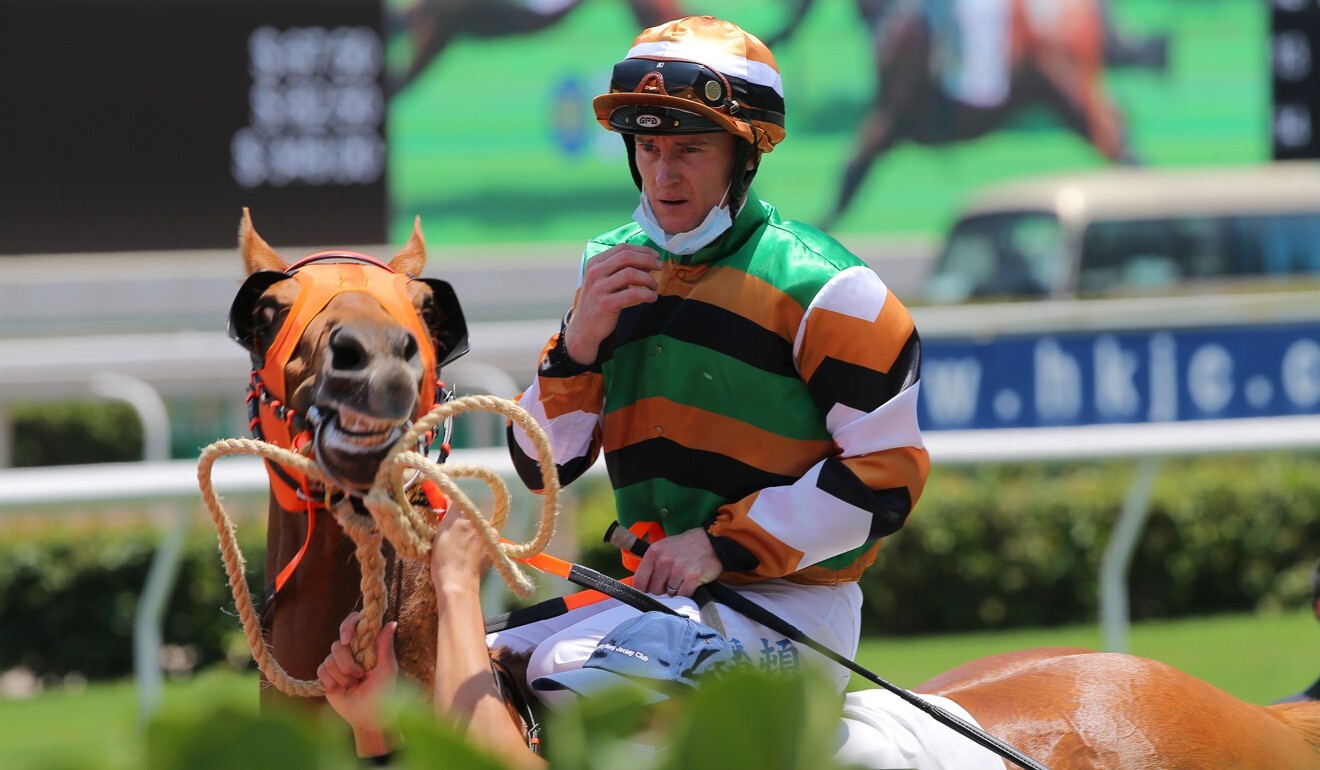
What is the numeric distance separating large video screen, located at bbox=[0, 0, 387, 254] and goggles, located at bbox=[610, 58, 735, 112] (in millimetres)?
8322

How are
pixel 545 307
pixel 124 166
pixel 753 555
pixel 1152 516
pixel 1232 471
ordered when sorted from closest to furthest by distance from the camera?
pixel 753 555 < pixel 1152 516 < pixel 1232 471 < pixel 124 166 < pixel 545 307

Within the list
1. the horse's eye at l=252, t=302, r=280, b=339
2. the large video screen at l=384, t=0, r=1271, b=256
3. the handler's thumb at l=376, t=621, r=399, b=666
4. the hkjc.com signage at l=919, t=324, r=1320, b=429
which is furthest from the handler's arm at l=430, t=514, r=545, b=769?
the large video screen at l=384, t=0, r=1271, b=256

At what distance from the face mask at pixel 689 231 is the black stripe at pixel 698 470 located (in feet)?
0.80

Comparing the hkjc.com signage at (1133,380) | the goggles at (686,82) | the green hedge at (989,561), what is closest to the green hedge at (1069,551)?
the green hedge at (989,561)

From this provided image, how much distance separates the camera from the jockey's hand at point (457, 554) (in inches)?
70.2

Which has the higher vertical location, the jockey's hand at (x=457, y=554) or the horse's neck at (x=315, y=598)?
the jockey's hand at (x=457, y=554)

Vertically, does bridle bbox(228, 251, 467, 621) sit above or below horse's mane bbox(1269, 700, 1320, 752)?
above

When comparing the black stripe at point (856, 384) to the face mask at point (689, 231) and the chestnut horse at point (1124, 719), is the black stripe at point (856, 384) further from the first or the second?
the chestnut horse at point (1124, 719)

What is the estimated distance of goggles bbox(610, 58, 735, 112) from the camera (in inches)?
78.4

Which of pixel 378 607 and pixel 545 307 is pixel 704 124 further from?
pixel 545 307

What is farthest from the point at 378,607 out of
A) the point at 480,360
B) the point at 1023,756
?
the point at 480,360

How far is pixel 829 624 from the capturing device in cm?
210

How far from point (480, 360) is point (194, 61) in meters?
3.99

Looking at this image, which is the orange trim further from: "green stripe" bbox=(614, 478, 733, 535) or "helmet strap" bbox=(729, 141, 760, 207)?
"helmet strap" bbox=(729, 141, 760, 207)
